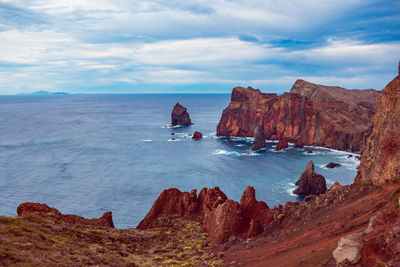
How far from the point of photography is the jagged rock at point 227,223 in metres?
39.1

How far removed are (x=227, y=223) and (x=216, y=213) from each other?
2170 millimetres

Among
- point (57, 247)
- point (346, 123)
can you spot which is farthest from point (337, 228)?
point (346, 123)

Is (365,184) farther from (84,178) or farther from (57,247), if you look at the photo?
(84,178)

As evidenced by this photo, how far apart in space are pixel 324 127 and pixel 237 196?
264 feet

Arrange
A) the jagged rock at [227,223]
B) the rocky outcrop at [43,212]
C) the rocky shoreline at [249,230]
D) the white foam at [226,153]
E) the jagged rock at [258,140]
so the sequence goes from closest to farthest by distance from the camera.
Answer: the rocky shoreline at [249,230]
the rocky outcrop at [43,212]
the jagged rock at [227,223]
the white foam at [226,153]
the jagged rock at [258,140]

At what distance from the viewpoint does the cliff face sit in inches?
5266

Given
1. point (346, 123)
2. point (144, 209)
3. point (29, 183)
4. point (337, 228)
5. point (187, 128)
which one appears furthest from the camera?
point (187, 128)

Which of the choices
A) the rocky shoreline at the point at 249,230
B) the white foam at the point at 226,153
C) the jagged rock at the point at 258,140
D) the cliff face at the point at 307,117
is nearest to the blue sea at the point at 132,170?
the white foam at the point at 226,153

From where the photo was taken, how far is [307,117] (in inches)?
5758

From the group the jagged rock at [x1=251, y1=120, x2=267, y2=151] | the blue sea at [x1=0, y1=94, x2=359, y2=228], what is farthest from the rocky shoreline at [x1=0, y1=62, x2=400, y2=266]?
the jagged rock at [x1=251, y1=120, x2=267, y2=151]

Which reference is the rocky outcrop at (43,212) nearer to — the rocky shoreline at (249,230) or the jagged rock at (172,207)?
the rocky shoreline at (249,230)

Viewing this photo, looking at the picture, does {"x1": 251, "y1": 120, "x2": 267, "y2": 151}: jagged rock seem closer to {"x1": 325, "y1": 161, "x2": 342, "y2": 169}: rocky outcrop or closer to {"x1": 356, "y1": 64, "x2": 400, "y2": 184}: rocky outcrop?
{"x1": 325, "y1": 161, "x2": 342, "y2": 169}: rocky outcrop

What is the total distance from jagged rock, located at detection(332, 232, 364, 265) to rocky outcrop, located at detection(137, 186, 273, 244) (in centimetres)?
1826

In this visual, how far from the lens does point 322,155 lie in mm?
121562
